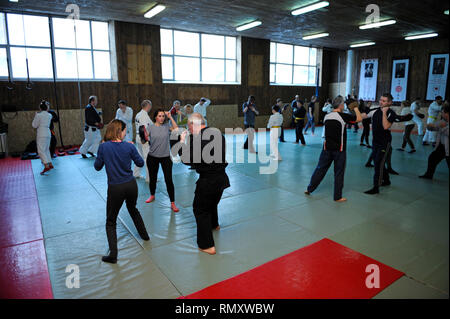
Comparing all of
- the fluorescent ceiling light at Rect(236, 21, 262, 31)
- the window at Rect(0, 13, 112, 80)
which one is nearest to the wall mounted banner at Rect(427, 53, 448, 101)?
the fluorescent ceiling light at Rect(236, 21, 262, 31)

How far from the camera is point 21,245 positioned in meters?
3.84

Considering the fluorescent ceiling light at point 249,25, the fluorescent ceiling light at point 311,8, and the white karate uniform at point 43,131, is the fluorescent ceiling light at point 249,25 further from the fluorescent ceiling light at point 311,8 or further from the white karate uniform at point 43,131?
the white karate uniform at point 43,131

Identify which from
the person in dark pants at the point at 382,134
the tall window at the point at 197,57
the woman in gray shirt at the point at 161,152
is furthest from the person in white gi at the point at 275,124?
the tall window at the point at 197,57

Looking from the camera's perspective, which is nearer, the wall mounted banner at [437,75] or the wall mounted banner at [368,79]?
the wall mounted banner at [437,75]

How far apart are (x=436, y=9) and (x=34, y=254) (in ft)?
39.9

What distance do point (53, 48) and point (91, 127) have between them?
3.73 metres

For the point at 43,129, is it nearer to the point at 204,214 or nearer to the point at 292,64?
the point at 204,214

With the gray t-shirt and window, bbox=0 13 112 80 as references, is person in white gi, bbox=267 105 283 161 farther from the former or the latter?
window, bbox=0 13 112 80

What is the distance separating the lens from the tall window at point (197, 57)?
1307cm

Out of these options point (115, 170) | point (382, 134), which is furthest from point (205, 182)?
point (382, 134)

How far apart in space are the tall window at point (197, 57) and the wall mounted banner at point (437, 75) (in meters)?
9.59

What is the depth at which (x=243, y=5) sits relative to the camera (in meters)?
9.33
